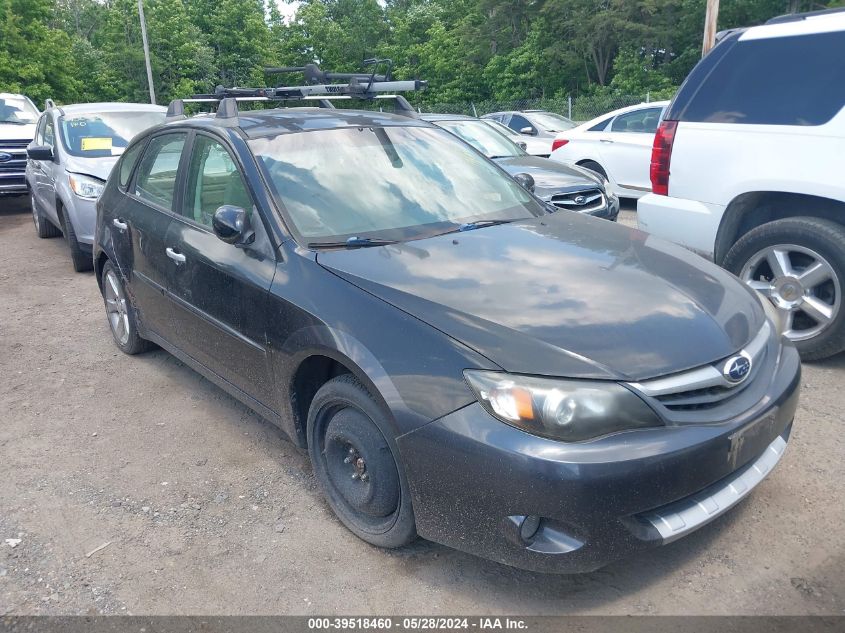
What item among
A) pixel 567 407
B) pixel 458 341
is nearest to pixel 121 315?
pixel 458 341

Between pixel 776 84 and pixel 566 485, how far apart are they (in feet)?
11.7

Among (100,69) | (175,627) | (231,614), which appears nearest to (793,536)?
(231,614)

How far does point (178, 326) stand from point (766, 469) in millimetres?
3092

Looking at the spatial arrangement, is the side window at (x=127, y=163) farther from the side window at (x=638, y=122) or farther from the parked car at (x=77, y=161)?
the side window at (x=638, y=122)

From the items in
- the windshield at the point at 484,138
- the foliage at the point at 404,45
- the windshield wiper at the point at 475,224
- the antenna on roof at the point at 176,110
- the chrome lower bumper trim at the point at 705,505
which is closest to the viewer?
the chrome lower bumper trim at the point at 705,505

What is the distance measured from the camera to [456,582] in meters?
2.77

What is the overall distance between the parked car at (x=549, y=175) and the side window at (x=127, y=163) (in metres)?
3.05

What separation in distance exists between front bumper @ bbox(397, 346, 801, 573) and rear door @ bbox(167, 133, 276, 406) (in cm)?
116

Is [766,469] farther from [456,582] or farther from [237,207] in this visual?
[237,207]

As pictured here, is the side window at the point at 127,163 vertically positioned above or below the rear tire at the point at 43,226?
above

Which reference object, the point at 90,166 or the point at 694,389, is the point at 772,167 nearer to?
the point at 694,389

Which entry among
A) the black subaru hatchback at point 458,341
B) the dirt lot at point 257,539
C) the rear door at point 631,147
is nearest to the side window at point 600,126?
the rear door at point 631,147

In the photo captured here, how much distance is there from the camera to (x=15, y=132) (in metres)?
12.4

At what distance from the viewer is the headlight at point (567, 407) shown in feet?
7.71
